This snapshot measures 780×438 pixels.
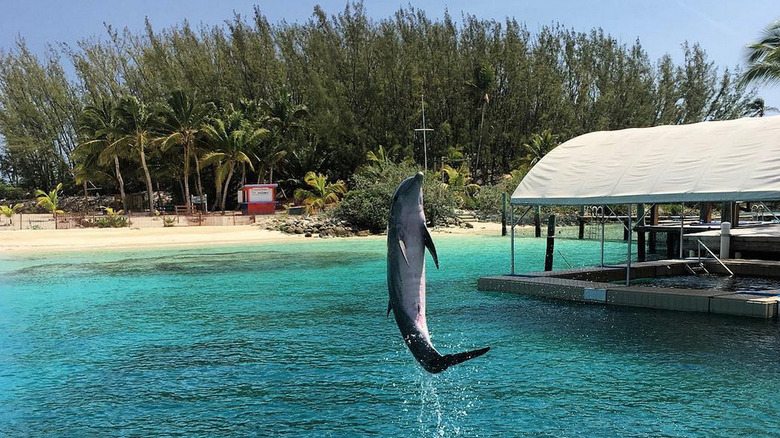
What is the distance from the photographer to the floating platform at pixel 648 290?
498 inches

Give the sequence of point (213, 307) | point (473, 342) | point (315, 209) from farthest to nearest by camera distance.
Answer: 1. point (315, 209)
2. point (213, 307)
3. point (473, 342)

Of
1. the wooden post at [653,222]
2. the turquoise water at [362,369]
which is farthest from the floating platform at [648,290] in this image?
the wooden post at [653,222]

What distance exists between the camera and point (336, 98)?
191 feet

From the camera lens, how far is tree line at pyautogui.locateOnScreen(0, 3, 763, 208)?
182ft

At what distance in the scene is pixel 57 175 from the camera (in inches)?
2832

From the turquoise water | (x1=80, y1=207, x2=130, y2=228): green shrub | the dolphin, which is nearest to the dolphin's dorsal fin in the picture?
the dolphin

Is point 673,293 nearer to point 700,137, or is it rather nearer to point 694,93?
point 700,137

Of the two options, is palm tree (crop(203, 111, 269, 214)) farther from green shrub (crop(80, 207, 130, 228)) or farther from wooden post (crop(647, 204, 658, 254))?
wooden post (crop(647, 204, 658, 254))

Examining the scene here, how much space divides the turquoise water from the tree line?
120ft

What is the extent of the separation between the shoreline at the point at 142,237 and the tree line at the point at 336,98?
1239 cm

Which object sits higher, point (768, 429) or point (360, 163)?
point (360, 163)

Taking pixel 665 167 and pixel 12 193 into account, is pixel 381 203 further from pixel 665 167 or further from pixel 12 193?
pixel 12 193

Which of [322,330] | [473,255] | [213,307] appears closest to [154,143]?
[473,255]

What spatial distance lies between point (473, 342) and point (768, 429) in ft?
16.3
